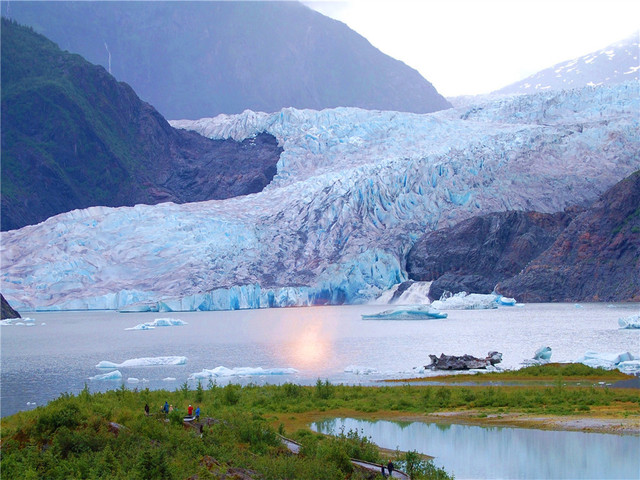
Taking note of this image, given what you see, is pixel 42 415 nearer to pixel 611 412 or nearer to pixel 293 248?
pixel 611 412

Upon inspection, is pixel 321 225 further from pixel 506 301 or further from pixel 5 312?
pixel 5 312

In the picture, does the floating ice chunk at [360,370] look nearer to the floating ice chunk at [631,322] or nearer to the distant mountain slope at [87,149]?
A: the floating ice chunk at [631,322]

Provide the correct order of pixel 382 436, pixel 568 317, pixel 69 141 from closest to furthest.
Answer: pixel 382 436 → pixel 568 317 → pixel 69 141

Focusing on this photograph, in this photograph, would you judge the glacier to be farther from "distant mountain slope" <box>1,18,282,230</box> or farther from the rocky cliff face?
"distant mountain slope" <box>1,18,282,230</box>

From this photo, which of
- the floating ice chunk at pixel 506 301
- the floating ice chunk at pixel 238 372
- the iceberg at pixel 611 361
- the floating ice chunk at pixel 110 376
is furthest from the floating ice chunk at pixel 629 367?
the floating ice chunk at pixel 506 301

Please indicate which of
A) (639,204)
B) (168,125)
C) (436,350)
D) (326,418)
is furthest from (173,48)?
(326,418)
